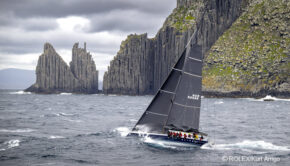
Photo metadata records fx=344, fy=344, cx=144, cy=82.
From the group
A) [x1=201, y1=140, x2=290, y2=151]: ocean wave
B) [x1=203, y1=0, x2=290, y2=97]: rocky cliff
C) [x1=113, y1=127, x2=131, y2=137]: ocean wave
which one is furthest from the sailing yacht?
[x1=203, y1=0, x2=290, y2=97]: rocky cliff

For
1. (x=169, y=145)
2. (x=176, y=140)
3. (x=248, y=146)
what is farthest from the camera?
(x=248, y=146)

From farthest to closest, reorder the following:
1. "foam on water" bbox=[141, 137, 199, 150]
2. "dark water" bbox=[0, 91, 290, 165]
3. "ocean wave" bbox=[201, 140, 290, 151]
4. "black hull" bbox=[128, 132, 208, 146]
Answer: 1. "ocean wave" bbox=[201, 140, 290, 151]
2. "foam on water" bbox=[141, 137, 199, 150]
3. "black hull" bbox=[128, 132, 208, 146]
4. "dark water" bbox=[0, 91, 290, 165]

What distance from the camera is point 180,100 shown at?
1321 inches

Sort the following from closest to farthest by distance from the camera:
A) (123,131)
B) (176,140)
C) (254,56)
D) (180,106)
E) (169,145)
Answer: (176,140) < (180,106) < (169,145) < (123,131) < (254,56)

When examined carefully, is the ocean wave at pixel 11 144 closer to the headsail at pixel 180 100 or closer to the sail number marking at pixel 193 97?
the headsail at pixel 180 100

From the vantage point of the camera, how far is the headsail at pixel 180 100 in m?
33.1

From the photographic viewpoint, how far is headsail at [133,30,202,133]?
3312 cm

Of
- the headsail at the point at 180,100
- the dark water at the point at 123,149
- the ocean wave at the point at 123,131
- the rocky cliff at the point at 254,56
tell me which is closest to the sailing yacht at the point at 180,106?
the headsail at the point at 180,100

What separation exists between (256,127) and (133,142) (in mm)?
23247

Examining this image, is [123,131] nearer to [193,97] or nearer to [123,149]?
[123,149]

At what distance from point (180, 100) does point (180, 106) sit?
58 cm

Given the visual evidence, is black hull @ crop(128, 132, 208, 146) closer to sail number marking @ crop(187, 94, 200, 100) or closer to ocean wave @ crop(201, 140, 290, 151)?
ocean wave @ crop(201, 140, 290, 151)

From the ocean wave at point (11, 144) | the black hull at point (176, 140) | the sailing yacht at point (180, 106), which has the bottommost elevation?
the ocean wave at point (11, 144)

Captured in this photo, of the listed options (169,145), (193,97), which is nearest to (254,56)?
(193,97)
